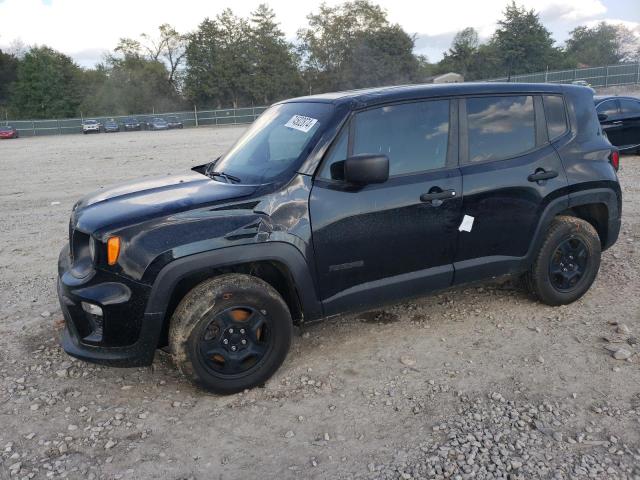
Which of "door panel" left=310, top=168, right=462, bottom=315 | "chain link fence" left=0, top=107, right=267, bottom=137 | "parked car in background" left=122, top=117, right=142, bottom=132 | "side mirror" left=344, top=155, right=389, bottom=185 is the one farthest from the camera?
"parked car in background" left=122, top=117, right=142, bottom=132

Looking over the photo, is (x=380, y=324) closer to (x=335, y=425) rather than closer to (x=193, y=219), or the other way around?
(x=335, y=425)

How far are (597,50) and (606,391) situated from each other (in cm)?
9403

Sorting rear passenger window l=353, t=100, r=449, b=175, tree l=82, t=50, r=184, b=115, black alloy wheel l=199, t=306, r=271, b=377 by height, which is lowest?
black alloy wheel l=199, t=306, r=271, b=377

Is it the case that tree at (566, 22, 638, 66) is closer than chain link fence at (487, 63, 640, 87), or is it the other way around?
chain link fence at (487, 63, 640, 87)

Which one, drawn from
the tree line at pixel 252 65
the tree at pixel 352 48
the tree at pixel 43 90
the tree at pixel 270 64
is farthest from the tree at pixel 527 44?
the tree at pixel 43 90

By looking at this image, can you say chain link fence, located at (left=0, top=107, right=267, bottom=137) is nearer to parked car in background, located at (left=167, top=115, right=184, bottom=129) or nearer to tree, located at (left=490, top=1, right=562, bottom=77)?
parked car in background, located at (left=167, top=115, right=184, bottom=129)

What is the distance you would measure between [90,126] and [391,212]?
49.7m

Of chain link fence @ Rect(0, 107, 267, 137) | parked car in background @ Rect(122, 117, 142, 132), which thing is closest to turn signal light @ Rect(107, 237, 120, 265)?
chain link fence @ Rect(0, 107, 267, 137)

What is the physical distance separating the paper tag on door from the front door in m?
0.05

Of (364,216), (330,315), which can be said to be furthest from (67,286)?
(364,216)

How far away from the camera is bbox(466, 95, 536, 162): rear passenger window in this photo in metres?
4.07

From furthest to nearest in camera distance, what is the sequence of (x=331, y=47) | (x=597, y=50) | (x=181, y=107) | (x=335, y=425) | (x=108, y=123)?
(x=597, y=50)
(x=331, y=47)
(x=181, y=107)
(x=108, y=123)
(x=335, y=425)

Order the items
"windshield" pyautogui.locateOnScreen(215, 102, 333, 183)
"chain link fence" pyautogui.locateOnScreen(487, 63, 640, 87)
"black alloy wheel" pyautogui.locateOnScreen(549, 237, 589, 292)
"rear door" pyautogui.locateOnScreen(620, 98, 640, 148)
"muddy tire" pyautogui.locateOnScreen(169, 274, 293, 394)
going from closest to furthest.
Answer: "muddy tire" pyautogui.locateOnScreen(169, 274, 293, 394), "windshield" pyautogui.locateOnScreen(215, 102, 333, 183), "black alloy wheel" pyautogui.locateOnScreen(549, 237, 589, 292), "rear door" pyautogui.locateOnScreen(620, 98, 640, 148), "chain link fence" pyautogui.locateOnScreen(487, 63, 640, 87)

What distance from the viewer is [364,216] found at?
11.9 ft
